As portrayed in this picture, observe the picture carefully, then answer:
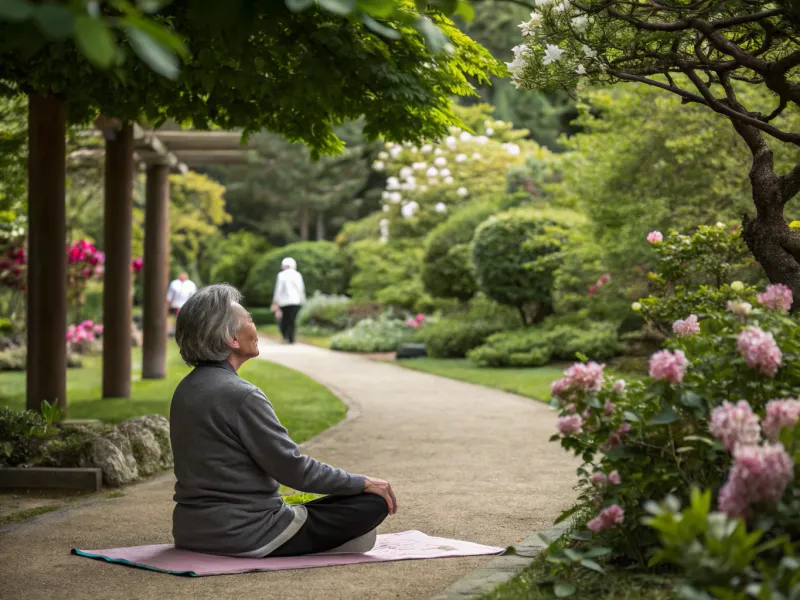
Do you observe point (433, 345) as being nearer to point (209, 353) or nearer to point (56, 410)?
point (56, 410)

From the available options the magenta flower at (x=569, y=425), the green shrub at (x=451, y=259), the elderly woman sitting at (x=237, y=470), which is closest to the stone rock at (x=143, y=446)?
the elderly woman sitting at (x=237, y=470)

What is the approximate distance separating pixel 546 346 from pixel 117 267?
677 cm

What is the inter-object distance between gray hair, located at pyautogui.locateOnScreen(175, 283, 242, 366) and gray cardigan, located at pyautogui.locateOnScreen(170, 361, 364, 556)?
0.26 feet

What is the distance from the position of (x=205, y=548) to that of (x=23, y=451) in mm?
2911

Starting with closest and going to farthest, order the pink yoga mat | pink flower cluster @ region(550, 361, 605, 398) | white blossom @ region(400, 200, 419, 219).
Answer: pink flower cluster @ region(550, 361, 605, 398), the pink yoga mat, white blossom @ region(400, 200, 419, 219)

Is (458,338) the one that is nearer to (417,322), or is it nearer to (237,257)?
(417,322)

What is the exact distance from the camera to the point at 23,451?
6.77 metres

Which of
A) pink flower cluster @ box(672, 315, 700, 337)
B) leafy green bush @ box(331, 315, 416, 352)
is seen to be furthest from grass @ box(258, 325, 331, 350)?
pink flower cluster @ box(672, 315, 700, 337)

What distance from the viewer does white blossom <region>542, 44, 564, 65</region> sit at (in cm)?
466

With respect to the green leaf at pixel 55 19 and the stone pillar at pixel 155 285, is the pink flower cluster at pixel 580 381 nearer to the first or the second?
the green leaf at pixel 55 19

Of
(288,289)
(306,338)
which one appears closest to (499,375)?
(288,289)

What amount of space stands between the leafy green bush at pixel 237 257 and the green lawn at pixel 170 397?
68.9 ft

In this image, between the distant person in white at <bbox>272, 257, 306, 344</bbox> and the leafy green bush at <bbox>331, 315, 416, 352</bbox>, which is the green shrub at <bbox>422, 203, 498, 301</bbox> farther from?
the distant person in white at <bbox>272, 257, 306, 344</bbox>

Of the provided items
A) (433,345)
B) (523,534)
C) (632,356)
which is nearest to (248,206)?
(433,345)
